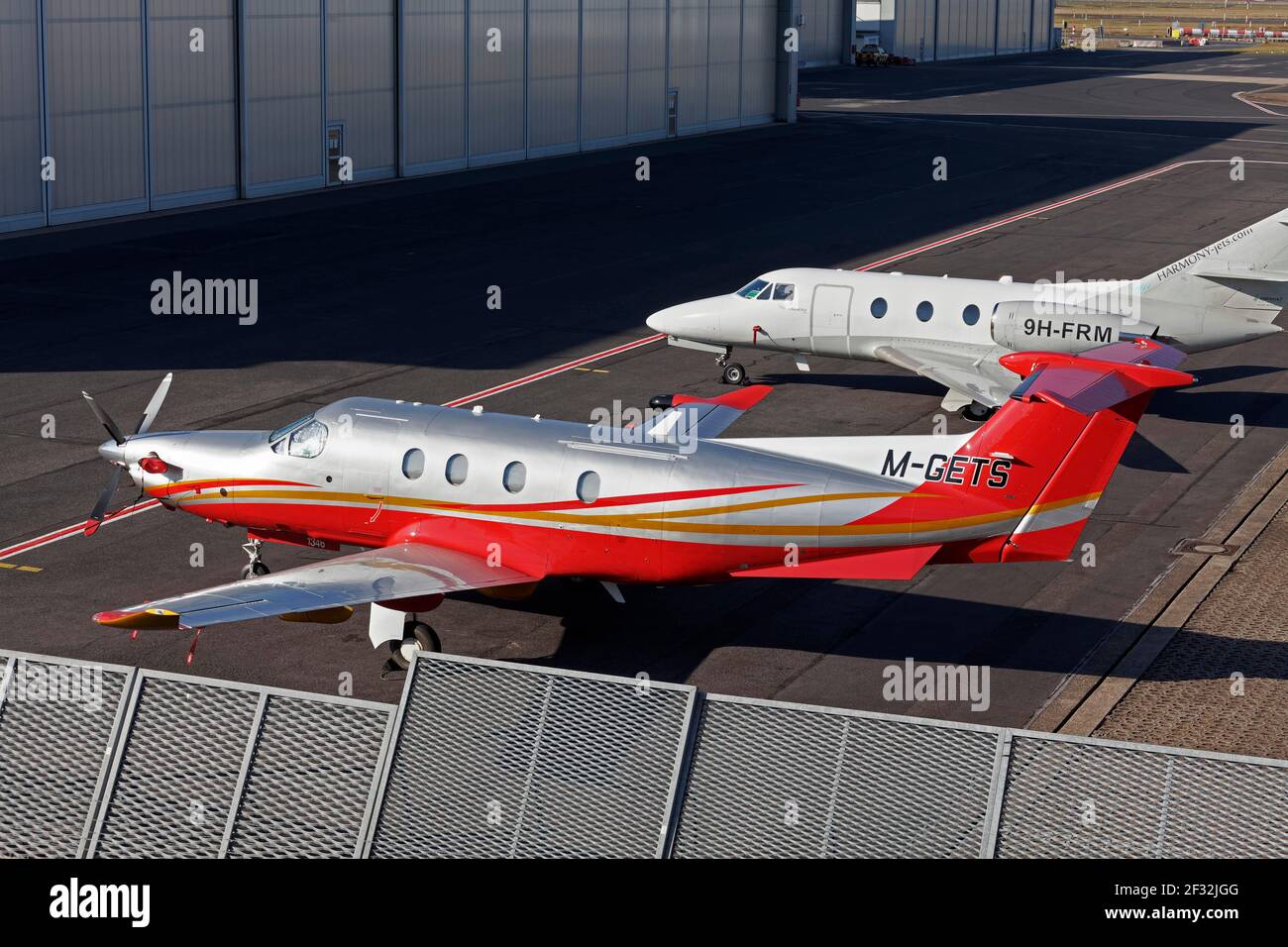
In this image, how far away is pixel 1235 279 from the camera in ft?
104

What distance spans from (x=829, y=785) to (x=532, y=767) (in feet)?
6.41

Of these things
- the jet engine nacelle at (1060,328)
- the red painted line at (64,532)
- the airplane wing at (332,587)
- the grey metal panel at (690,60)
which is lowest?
the red painted line at (64,532)

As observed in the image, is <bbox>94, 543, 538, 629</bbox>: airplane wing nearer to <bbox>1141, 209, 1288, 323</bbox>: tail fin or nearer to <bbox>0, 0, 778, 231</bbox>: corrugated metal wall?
<bbox>1141, 209, 1288, 323</bbox>: tail fin

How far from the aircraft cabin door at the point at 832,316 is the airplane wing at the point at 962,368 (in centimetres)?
82

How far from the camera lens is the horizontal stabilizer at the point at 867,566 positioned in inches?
741

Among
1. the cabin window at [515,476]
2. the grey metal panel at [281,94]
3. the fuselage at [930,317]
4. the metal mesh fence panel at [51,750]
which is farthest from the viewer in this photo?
the grey metal panel at [281,94]

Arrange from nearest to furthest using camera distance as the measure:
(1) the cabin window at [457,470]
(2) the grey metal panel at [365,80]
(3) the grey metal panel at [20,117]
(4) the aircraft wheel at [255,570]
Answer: (1) the cabin window at [457,470], (4) the aircraft wheel at [255,570], (3) the grey metal panel at [20,117], (2) the grey metal panel at [365,80]

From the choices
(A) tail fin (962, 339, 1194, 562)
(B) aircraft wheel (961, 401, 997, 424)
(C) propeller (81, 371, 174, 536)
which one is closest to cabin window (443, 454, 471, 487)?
(C) propeller (81, 371, 174, 536)

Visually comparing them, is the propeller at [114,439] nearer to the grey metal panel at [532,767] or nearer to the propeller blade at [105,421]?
the propeller blade at [105,421]

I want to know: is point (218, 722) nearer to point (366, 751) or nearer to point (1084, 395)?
point (366, 751)

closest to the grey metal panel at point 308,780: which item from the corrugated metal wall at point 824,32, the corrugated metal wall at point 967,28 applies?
the corrugated metal wall at point 824,32

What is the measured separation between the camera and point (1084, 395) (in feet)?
62.0

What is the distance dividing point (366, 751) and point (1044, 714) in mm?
10345

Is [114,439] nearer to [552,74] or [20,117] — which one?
[20,117]
